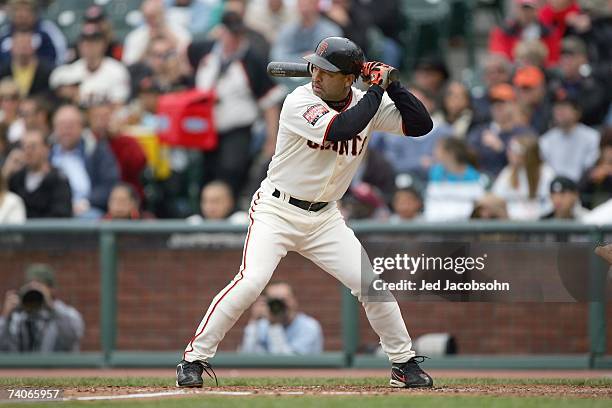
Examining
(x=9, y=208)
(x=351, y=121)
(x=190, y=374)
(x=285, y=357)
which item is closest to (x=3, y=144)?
(x=9, y=208)

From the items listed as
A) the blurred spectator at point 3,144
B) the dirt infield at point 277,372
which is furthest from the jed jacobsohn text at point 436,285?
the blurred spectator at point 3,144

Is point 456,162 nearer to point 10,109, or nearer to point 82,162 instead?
point 82,162

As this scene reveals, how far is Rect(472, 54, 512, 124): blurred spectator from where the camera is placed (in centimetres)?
1097

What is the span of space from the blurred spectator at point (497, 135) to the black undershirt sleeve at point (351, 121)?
15.4 ft

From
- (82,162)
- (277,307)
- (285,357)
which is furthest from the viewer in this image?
(82,162)

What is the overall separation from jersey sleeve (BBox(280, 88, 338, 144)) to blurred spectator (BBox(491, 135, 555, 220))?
411cm

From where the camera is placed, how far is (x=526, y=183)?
9.95 m

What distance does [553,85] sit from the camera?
1098 cm

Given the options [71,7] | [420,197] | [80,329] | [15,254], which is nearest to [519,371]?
[420,197]

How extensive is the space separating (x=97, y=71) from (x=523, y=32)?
13.9 feet

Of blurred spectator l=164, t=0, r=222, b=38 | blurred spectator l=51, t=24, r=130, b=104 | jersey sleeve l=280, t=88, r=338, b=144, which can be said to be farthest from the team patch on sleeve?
blurred spectator l=164, t=0, r=222, b=38

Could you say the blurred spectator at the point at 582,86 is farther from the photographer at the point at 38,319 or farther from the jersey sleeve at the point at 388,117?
the jersey sleeve at the point at 388,117

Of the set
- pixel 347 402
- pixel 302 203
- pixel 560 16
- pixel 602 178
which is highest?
pixel 560 16

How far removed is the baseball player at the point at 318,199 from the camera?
6043 mm
